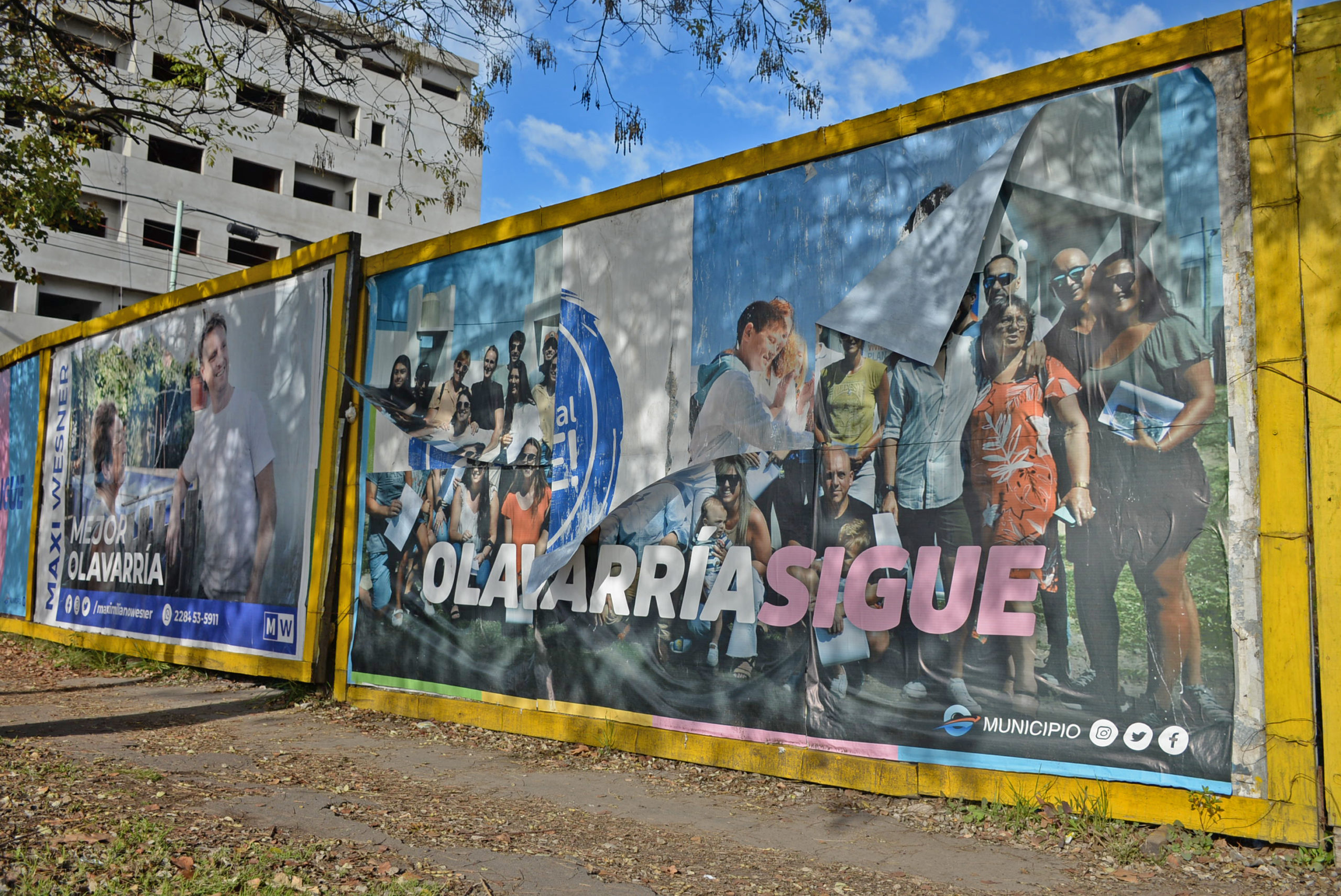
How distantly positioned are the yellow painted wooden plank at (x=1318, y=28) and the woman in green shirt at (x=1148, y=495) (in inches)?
51.1

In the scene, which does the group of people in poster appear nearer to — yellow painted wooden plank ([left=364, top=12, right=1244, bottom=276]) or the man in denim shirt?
the man in denim shirt

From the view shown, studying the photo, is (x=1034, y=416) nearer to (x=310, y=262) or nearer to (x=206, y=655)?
(x=310, y=262)

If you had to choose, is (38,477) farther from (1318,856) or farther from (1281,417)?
(1318,856)

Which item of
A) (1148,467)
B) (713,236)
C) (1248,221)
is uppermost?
(713,236)

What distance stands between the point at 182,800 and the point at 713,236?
499 cm

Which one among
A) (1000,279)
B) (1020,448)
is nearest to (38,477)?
(1000,279)

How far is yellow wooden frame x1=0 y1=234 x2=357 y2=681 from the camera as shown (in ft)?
32.3

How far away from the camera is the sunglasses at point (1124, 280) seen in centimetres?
557

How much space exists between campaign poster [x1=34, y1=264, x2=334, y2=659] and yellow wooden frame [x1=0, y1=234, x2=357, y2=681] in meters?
0.11

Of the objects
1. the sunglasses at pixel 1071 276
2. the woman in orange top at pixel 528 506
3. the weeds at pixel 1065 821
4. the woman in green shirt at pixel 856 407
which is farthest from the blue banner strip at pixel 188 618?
the sunglasses at pixel 1071 276

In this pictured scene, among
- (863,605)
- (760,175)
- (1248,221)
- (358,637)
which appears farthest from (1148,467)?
(358,637)

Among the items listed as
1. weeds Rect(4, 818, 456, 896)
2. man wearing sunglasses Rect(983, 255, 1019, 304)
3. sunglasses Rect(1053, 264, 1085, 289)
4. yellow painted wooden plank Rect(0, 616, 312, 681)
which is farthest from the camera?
yellow painted wooden plank Rect(0, 616, 312, 681)

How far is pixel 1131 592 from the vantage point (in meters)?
5.36

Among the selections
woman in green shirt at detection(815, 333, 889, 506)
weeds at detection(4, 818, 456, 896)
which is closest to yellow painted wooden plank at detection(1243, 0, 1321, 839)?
woman in green shirt at detection(815, 333, 889, 506)
